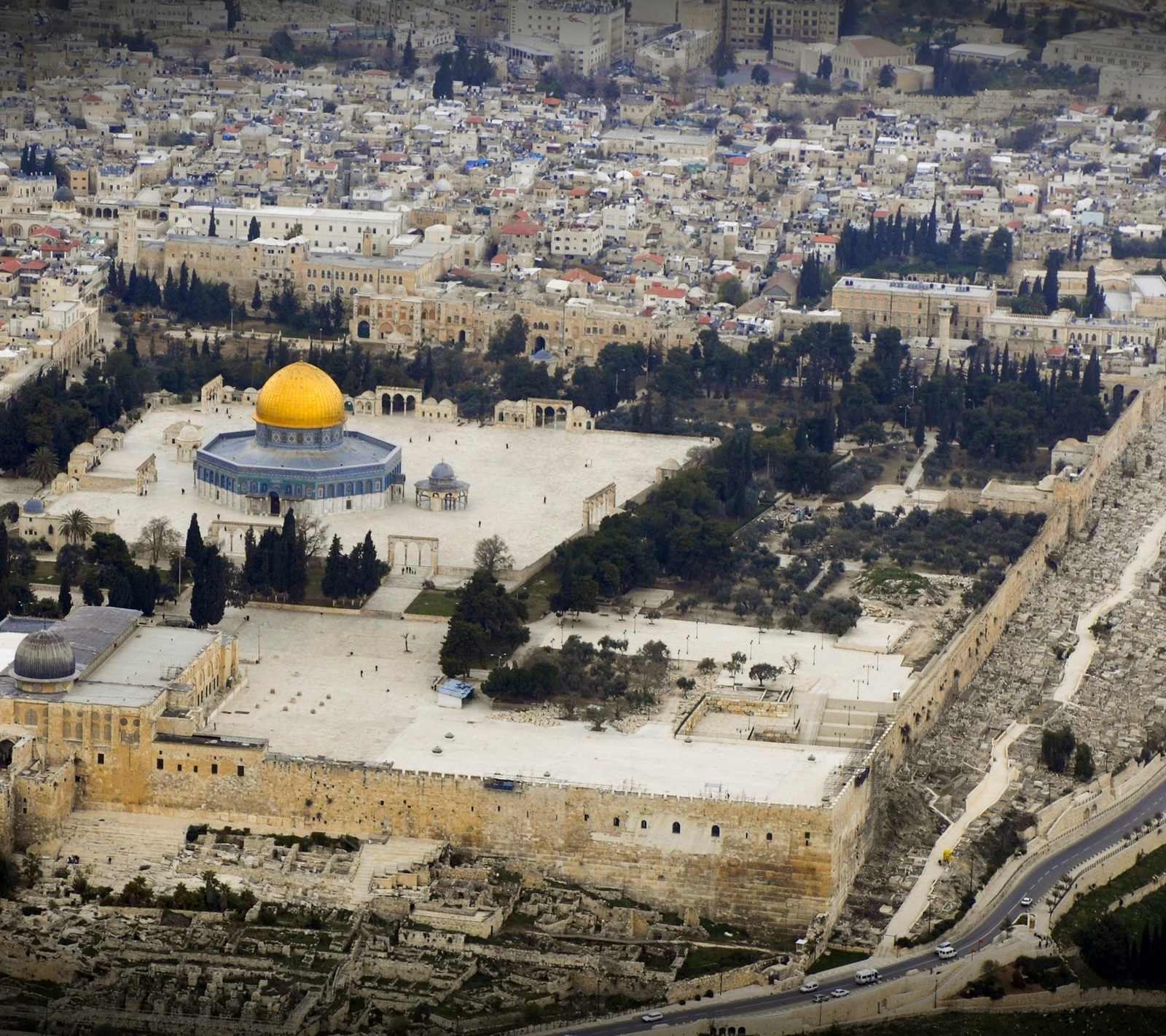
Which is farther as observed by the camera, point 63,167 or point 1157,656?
point 63,167

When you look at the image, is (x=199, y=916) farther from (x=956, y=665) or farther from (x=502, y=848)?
(x=956, y=665)

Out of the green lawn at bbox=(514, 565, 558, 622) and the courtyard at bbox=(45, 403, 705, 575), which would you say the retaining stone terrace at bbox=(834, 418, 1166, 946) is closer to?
the green lawn at bbox=(514, 565, 558, 622)

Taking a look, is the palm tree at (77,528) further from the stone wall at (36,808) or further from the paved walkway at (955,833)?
the paved walkway at (955,833)

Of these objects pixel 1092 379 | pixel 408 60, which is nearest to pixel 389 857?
pixel 1092 379

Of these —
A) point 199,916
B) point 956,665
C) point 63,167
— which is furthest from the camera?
point 63,167

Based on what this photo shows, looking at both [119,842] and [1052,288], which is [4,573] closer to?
[119,842]

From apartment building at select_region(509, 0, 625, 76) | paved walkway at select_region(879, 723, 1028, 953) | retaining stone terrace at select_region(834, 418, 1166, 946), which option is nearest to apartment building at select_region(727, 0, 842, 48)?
apartment building at select_region(509, 0, 625, 76)

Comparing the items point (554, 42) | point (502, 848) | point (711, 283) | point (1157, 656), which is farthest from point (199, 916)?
point (554, 42)
